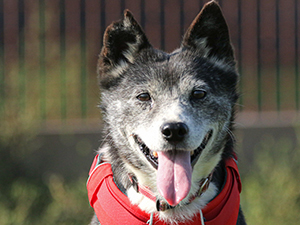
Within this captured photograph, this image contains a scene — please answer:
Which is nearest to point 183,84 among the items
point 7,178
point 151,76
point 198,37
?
point 151,76

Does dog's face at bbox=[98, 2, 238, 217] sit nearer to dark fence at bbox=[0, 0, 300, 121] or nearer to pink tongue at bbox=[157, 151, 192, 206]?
pink tongue at bbox=[157, 151, 192, 206]

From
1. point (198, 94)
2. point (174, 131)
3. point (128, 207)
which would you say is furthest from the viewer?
point (198, 94)

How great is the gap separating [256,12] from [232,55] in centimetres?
353

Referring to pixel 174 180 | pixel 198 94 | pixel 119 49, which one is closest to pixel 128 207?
pixel 174 180

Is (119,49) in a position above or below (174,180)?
above

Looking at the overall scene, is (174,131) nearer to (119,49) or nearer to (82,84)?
(119,49)

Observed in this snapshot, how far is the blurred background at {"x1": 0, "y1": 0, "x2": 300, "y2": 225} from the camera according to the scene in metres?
5.07

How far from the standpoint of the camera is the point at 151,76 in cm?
265

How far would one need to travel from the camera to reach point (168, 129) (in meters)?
2.26

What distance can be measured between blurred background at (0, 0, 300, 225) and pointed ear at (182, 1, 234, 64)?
94.3 inches

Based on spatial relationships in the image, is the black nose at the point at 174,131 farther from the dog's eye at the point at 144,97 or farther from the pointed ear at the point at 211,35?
the pointed ear at the point at 211,35

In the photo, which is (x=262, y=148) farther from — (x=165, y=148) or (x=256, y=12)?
(x=165, y=148)

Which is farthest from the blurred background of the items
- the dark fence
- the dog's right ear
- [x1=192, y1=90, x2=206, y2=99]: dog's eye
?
[x1=192, y1=90, x2=206, y2=99]: dog's eye

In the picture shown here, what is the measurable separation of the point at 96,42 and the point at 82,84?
66cm
